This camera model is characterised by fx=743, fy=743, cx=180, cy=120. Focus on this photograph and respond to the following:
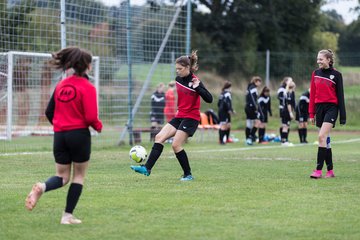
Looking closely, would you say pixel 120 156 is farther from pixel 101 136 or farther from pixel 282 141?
pixel 282 141

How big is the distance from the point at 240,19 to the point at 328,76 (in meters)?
37.0

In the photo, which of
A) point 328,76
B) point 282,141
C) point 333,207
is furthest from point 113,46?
point 333,207

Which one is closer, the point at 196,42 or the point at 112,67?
the point at 112,67

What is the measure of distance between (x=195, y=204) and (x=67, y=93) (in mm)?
2216

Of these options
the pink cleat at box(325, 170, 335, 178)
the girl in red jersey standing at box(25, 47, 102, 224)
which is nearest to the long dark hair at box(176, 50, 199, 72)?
the pink cleat at box(325, 170, 335, 178)

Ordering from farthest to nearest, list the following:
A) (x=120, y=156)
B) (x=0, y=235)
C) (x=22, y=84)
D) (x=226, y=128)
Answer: (x=226, y=128), (x=22, y=84), (x=120, y=156), (x=0, y=235)

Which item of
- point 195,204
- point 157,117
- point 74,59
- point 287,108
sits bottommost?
point 195,204

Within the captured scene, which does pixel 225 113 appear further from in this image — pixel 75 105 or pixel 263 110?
pixel 75 105

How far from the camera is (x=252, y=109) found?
23094 mm

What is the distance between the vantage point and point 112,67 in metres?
20.5

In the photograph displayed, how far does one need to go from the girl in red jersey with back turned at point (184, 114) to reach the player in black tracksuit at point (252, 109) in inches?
451

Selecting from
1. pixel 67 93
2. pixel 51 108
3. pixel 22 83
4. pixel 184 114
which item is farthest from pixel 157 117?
pixel 67 93

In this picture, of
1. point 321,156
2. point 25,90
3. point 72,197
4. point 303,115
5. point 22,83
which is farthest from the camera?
point 303,115

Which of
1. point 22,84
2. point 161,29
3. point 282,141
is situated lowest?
point 282,141
